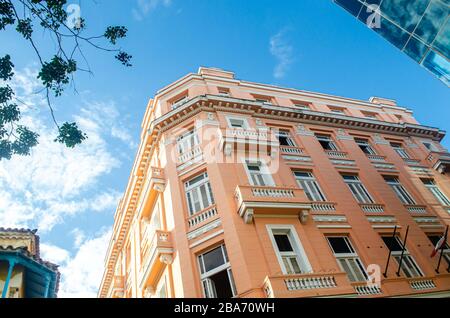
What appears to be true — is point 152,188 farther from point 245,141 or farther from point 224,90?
point 224,90

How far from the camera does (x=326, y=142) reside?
20469 mm

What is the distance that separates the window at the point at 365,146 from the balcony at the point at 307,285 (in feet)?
40.7

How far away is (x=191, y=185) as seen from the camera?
15.1m

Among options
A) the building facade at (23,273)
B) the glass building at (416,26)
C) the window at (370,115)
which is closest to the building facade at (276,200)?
the window at (370,115)

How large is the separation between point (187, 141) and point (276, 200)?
21.4 feet

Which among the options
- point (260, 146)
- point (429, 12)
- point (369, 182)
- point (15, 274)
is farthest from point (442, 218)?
point (15, 274)

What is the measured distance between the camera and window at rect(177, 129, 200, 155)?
54.6ft

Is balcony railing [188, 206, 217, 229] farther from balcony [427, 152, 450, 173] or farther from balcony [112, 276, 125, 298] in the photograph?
balcony [427, 152, 450, 173]

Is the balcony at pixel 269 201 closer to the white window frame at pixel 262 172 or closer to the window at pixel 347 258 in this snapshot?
the white window frame at pixel 262 172

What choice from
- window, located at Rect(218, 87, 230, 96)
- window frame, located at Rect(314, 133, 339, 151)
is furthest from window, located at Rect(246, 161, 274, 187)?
window, located at Rect(218, 87, 230, 96)

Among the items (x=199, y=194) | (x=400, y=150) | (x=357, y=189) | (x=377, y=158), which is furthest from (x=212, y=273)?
(x=400, y=150)

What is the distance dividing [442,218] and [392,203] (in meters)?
3.19

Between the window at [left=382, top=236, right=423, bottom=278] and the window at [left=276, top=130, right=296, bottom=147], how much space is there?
284 inches

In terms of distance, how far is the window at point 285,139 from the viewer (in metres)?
18.8
